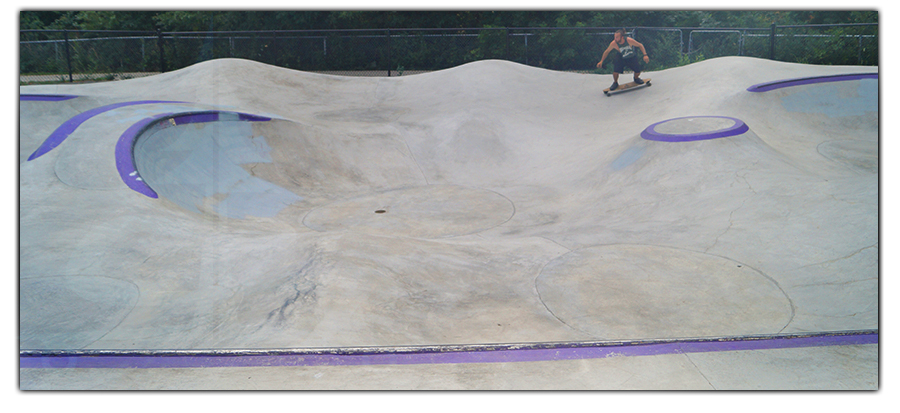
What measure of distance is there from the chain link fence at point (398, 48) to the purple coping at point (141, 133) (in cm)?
1004

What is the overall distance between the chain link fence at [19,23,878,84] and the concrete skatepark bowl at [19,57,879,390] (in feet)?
23.2

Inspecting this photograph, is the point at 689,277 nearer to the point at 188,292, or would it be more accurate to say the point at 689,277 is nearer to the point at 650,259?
the point at 650,259

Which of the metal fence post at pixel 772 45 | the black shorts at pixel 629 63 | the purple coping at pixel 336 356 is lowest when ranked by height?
the purple coping at pixel 336 356

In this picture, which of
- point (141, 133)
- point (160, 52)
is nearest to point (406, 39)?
point (160, 52)

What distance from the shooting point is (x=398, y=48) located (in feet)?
66.8

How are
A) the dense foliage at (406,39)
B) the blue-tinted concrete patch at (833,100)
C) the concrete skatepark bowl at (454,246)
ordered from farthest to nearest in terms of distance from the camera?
the dense foliage at (406,39)
the blue-tinted concrete patch at (833,100)
the concrete skatepark bowl at (454,246)

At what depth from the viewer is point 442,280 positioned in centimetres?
511

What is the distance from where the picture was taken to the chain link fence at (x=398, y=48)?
651 inches

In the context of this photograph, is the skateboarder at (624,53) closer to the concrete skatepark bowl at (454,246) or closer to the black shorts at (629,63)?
the black shorts at (629,63)

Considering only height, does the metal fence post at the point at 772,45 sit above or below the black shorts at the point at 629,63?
above

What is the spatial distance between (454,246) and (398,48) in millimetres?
15819

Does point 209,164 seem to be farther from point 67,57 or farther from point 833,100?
point 67,57

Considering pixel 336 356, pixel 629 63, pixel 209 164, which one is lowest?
pixel 336 356

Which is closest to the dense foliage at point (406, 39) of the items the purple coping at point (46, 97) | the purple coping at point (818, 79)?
the purple coping at point (818, 79)
